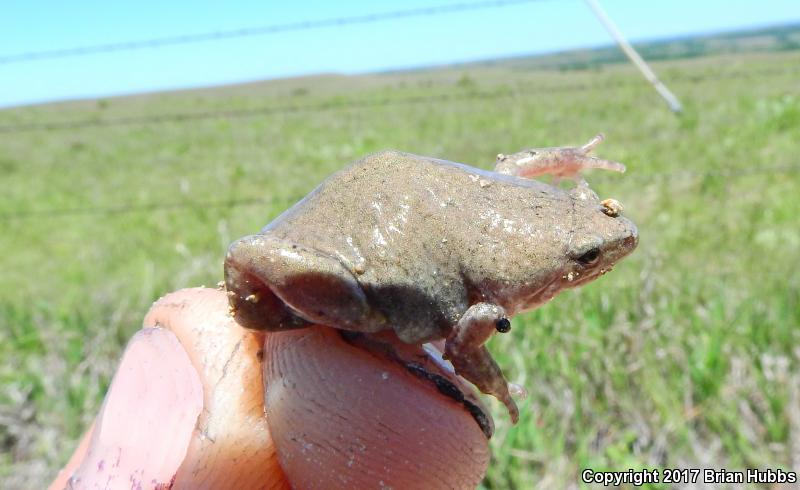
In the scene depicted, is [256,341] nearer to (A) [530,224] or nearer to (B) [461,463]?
(B) [461,463]

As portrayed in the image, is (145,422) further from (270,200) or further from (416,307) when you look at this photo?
(270,200)

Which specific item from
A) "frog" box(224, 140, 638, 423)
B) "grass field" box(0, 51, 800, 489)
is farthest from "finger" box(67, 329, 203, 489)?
"grass field" box(0, 51, 800, 489)

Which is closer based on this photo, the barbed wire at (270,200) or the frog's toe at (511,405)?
the frog's toe at (511,405)

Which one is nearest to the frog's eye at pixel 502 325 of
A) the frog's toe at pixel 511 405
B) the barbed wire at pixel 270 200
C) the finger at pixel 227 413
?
the frog's toe at pixel 511 405

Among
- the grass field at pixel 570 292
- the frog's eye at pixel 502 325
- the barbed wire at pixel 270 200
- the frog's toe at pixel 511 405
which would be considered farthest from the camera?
the barbed wire at pixel 270 200

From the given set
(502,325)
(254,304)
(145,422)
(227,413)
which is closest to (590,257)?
(502,325)

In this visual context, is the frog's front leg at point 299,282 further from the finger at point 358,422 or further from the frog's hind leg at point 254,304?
the finger at point 358,422

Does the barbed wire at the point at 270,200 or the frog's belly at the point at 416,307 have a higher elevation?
the frog's belly at the point at 416,307
